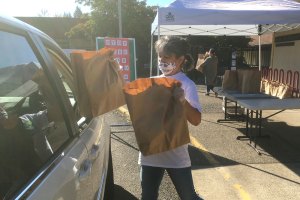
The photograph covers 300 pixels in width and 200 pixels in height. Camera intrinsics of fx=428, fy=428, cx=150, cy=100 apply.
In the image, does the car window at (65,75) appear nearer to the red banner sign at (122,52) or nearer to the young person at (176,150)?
the young person at (176,150)

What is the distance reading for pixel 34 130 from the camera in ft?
6.61

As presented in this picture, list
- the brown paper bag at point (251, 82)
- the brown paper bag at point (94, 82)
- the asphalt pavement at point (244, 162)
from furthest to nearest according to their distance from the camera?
1. the brown paper bag at point (251, 82)
2. the asphalt pavement at point (244, 162)
3. the brown paper bag at point (94, 82)

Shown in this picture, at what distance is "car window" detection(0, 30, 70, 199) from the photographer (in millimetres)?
1645

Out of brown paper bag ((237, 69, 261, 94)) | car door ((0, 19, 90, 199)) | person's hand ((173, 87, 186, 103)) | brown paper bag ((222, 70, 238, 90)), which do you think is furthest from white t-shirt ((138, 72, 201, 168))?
brown paper bag ((222, 70, 238, 90))

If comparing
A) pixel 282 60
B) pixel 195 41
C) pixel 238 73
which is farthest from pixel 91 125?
pixel 195 41

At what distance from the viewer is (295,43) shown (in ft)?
43.2

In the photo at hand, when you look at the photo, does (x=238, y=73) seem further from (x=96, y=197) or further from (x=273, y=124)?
(x=96, y=197)

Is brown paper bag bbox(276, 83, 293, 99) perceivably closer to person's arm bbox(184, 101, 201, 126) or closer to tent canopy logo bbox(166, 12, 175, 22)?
tent canopy logo bbox(166, 12, 175, 22)

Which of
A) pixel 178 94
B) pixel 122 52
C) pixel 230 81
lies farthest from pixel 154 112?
pixel 122 52

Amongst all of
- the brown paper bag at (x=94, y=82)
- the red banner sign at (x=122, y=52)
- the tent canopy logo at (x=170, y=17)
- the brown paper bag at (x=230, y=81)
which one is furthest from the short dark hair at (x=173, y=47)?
the red banner sign at (x=122, y=52)

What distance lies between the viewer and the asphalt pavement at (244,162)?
4.80 meters

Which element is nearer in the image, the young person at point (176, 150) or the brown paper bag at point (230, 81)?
the young person at point (176, 150)

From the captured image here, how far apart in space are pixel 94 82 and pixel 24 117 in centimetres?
48

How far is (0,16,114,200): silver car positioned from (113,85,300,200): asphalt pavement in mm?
2518
